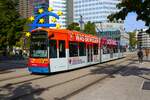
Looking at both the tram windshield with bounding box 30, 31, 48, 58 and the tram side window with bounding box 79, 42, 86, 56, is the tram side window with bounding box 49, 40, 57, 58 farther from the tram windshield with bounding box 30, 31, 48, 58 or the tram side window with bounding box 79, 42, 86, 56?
the tram side window with bounding box 79, 42, 86, 56

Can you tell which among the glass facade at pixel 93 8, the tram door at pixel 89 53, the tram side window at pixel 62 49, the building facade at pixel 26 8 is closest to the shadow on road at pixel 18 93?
the tram side window at pixel 62 49

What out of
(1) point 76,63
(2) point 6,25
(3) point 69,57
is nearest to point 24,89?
(3) point 69,57

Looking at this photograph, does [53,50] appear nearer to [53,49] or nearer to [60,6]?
[53,49]

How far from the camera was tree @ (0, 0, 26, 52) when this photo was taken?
61.2 meters

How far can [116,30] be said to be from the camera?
138125 millimetres

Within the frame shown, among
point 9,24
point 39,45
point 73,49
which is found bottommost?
point 73,49

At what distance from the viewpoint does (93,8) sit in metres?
152

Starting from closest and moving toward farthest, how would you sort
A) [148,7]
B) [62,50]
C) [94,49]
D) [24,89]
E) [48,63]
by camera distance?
[24,89]
[148,7]
[48,63]
[62,50]
[94,49]

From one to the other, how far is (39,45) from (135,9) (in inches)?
257

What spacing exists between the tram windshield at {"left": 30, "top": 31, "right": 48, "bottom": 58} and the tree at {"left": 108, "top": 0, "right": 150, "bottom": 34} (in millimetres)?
4512

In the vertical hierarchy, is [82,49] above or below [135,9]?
below

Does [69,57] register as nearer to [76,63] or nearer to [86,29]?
[76,63]

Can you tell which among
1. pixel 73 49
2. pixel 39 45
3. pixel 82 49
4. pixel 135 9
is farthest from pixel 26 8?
pixel 135 9

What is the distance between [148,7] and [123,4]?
1.52 meters
